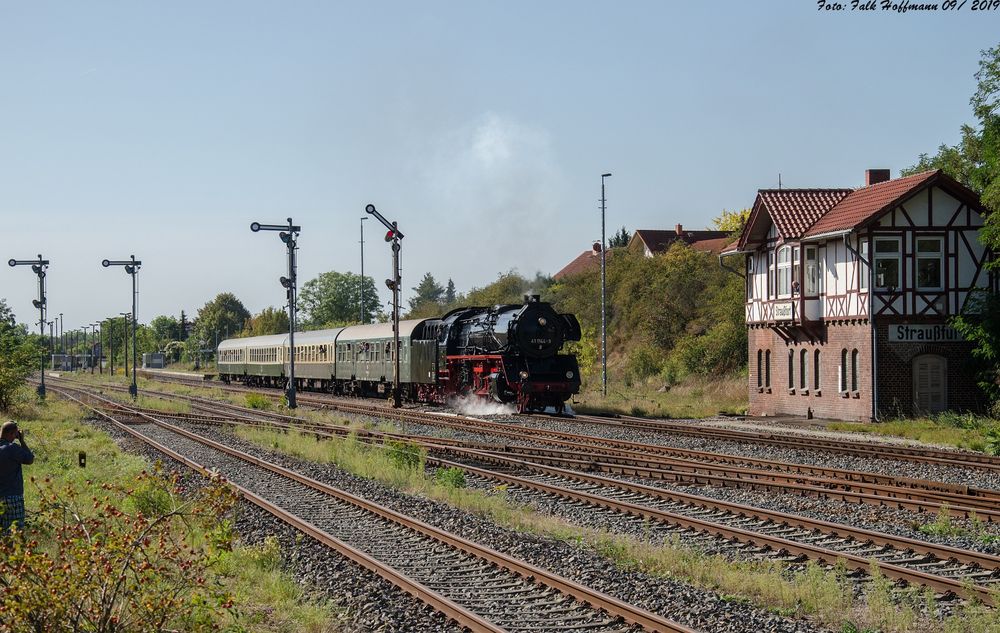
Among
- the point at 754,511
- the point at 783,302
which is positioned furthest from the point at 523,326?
the point at 754,511

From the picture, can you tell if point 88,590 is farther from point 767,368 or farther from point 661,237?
point 661,237

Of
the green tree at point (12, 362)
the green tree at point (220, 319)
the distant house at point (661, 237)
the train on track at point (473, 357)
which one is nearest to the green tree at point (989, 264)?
the train on track at point (473, 357)

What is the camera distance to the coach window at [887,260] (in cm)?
2831

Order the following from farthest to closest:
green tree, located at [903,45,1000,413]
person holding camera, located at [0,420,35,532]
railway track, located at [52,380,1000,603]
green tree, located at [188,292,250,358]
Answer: green tree, located at [188,292,250,358] → green tree, located at [903,45,1000,413] → person holding camera, located at [0,420,35,532] → railway track, located at [52,380,1000,603]

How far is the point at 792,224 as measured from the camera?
31828mm

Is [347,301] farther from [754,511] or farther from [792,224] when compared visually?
[754,511]

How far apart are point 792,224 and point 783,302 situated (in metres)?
2.42

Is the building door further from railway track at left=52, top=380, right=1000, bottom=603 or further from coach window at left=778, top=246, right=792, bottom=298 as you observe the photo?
railway track at left=52, top=380, right=1000, bottom=603

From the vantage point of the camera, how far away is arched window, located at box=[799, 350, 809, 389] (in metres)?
31.6

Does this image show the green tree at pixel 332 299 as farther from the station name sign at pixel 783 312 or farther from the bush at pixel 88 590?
the bush at pixel 88 590

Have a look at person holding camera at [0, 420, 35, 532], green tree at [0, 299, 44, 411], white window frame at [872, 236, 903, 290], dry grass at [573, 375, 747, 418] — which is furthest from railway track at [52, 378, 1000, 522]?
green tree at [0, 299, 44, 411]

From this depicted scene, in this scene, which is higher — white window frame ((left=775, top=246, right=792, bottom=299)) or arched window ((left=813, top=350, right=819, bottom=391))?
white window frame ((left=775, top=246, right=792, bottom=299))

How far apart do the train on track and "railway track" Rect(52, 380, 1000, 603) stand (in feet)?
43.2

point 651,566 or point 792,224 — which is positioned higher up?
point 792,224
